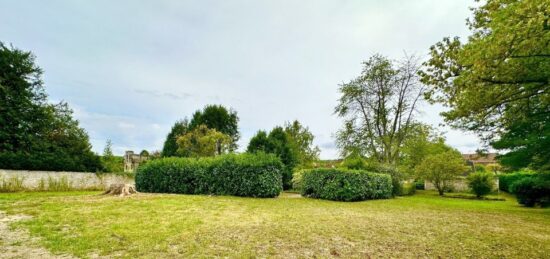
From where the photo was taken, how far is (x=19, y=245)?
4.18 metres

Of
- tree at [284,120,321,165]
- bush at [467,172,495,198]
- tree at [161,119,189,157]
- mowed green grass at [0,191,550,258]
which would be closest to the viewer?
mowed green grass at [0,191,550,258]

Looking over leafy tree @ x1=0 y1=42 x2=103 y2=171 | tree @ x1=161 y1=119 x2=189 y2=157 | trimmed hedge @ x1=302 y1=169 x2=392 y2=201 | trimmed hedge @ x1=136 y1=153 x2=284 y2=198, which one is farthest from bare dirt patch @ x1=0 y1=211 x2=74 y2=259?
tree @ x1=161 y1=119 x2=189 y2=157

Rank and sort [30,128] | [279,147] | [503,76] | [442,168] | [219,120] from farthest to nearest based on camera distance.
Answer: [219,120] → [442,168] → [279,147] → [30,128] → [503,76]

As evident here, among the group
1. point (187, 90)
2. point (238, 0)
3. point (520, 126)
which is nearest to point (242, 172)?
point (187, 90)

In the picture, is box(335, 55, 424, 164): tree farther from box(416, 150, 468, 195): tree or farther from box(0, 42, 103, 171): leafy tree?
box(0, 42, 103, 171): leafy tree

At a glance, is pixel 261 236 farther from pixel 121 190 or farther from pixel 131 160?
pixel 131 160

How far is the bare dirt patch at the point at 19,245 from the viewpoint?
3719 millimetres

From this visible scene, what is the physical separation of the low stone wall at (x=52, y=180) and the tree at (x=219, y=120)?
13.4 metres

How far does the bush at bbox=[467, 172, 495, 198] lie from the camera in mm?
19516

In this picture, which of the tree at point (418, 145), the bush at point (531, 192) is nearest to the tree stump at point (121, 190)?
the bush at point (531, 192)

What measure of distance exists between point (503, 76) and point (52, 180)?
74.8 feet

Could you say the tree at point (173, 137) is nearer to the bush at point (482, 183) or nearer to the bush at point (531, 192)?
the bush at point (482, 183)

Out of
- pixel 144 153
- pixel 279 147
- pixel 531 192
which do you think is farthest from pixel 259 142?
pixel 144 153

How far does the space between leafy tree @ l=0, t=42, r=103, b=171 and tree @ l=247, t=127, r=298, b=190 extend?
1205cm
